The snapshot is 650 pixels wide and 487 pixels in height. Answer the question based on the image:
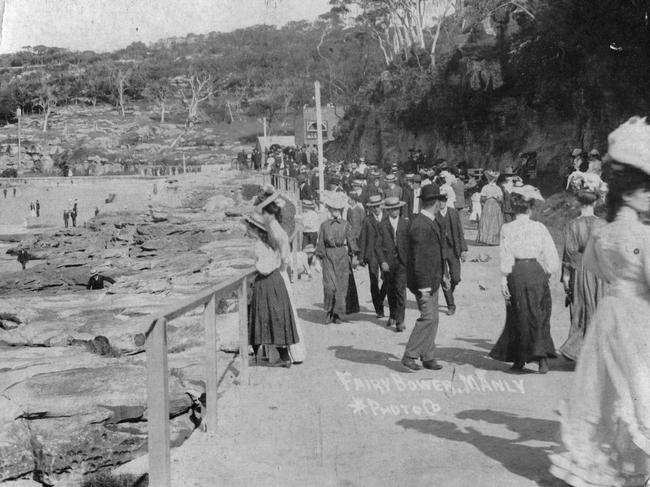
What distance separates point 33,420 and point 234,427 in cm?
211

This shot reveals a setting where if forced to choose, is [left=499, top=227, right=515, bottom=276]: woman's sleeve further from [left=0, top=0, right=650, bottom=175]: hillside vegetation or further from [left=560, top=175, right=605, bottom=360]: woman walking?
[left=0, top=0, right=650, bottom=175]: hillside vegetation

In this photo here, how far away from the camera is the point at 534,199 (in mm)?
7043

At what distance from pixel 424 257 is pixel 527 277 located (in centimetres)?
94

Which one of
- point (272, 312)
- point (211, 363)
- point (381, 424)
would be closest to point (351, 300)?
point (272, 312)

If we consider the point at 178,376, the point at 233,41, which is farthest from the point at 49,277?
the point at 233,41

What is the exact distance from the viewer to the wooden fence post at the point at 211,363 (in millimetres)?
5410

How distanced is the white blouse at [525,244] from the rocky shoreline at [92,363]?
275 cm

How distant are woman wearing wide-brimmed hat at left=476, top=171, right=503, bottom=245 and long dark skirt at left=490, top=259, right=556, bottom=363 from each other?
34.1ft

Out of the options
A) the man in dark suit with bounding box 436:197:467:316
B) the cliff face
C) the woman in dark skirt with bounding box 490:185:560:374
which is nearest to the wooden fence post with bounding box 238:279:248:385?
the woman in dark skirt with bounding box 490:185:560:374

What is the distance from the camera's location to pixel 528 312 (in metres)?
7.07

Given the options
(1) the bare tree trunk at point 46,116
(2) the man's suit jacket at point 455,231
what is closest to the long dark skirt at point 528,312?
(2) the man's suit jacket at point 455,231

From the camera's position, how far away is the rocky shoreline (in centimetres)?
653

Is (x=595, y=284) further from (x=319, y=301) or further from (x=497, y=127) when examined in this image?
(x=497, y=127)

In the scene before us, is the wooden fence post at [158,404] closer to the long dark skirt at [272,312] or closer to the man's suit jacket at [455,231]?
the long dark skirt at [272,312]
